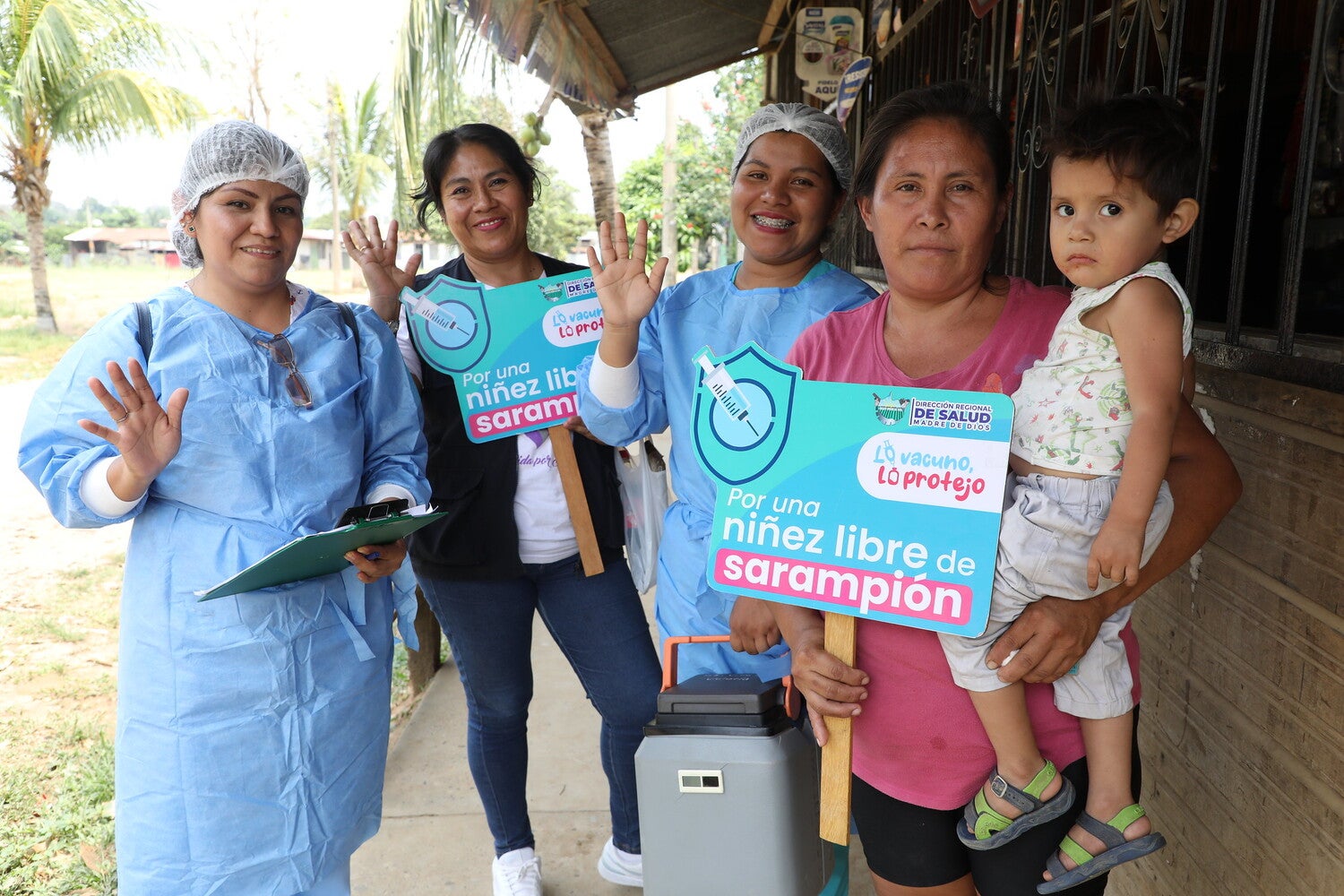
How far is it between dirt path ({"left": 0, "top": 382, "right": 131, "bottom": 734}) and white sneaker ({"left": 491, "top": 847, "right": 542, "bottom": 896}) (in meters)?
2.40

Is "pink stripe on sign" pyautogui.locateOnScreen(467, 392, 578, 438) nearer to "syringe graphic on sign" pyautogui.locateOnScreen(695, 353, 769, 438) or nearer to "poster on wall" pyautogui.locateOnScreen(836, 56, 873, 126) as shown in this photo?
"syringe graphic on sign" pyautogui.locateOnScreen(695, 353, 769, 438)

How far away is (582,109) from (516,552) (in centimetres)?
511

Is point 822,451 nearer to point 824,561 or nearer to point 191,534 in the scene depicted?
point 824,561

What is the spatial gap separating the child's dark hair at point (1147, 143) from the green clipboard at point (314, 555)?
4.35ft

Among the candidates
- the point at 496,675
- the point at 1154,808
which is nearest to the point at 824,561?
the point at 1154,808

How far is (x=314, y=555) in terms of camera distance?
1.83m

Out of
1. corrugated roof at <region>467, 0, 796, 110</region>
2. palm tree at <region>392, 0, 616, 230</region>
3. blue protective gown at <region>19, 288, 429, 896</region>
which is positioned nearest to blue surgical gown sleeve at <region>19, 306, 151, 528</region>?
blue protective gown at <region>19, 288, 429, 896</region>

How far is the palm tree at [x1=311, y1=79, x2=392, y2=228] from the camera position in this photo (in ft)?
86.1

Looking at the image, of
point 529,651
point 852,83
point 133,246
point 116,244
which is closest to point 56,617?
point 529,651

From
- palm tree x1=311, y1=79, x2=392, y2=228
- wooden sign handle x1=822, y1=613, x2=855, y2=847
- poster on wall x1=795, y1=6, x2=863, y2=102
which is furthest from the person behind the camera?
palm tree x1=311, y1=79, x2=392, y2=228

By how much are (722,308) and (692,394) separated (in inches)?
7.6

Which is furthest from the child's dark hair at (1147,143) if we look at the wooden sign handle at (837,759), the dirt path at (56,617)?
the dirt path at (56,617)

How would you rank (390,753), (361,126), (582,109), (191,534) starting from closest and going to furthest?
(191,534), (390,753), (582,109), (361,126)

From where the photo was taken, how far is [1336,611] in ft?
4.57
